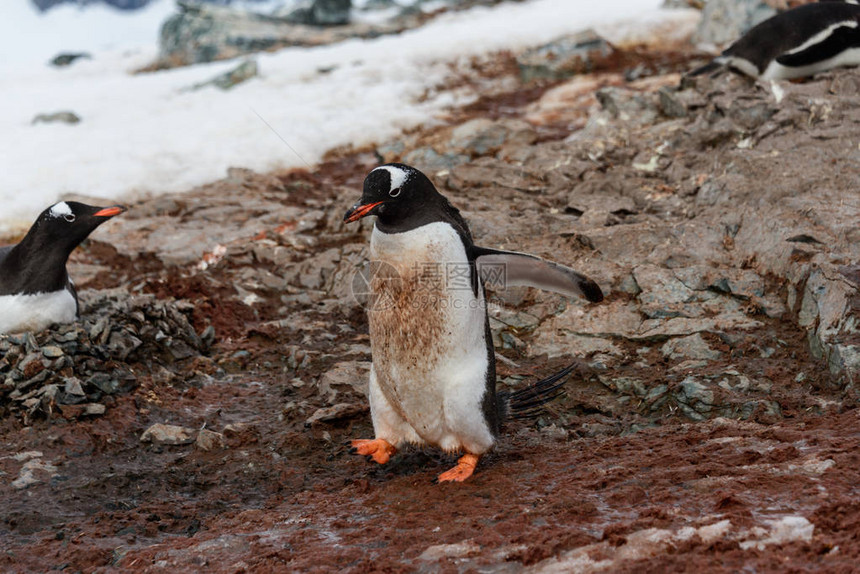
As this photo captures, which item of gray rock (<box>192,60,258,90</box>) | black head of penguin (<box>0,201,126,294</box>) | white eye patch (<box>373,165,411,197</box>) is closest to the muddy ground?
black head of penguin (<box>0,201,126,294</box>)

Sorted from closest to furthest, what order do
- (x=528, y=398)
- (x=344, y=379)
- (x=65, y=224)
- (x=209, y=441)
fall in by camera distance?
(x=528, y=398) → (x=209, y=441) → (x=344, y=379) → (x=65, y=224)

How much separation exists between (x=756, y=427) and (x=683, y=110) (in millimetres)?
5468

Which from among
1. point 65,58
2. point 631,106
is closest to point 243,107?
point 631,106

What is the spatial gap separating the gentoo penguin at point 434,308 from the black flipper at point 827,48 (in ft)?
18.5

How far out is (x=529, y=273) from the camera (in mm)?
3951

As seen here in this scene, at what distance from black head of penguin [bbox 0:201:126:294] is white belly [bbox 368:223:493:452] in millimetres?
2649

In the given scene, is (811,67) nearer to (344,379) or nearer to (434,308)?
(344,379)

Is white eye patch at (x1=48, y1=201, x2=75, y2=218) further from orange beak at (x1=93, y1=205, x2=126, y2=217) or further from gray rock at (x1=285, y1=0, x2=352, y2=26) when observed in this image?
gray rock at (x1=285, y1=0, x2=352, y2=26)

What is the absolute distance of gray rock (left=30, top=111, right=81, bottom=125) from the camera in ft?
41.7

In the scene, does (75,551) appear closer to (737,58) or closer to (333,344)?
(333,344)

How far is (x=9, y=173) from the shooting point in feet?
34.1

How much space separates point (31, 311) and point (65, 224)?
65cm

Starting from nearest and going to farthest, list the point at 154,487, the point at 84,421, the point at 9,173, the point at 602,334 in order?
the point at 154,487 → the point at 84,421 → the point at 602,334 → the point at 9,173

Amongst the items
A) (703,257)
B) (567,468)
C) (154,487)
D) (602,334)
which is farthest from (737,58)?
(154,487)
